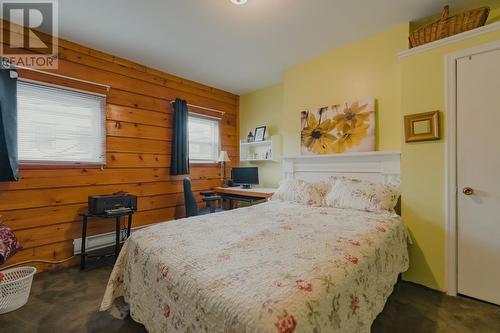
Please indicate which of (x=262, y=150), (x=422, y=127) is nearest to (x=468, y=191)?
(x=422, y=127)

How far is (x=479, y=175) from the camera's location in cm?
182

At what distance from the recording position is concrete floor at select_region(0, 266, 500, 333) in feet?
5.14

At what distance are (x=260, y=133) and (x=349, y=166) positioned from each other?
1.72 m

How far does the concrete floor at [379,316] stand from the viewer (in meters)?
1.57

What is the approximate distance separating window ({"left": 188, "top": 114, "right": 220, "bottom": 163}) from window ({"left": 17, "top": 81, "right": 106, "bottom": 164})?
1.30 metres

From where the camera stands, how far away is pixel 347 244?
4.55 feet

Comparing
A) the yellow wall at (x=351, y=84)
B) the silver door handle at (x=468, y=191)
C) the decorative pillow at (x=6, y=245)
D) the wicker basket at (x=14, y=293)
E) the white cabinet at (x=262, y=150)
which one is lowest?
the wicker basket at (x=14, y=293)

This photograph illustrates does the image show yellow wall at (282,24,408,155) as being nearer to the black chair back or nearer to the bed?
the bed

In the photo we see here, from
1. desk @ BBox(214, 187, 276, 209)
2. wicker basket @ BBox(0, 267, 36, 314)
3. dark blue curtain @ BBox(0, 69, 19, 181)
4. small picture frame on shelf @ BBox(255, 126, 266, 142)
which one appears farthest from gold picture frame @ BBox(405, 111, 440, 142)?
dark blue curtain @ BBox(0, 69, 19, 181)

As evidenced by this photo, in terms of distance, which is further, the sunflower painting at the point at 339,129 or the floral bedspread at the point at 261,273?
the sunflower painting at the point at 339,129

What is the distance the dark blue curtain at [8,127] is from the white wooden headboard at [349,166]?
2938 mm

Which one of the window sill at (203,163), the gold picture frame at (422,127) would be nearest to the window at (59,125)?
the window sill at (203,163)

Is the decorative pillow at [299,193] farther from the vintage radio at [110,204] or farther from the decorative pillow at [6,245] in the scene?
the decorative pillow at [6,245]

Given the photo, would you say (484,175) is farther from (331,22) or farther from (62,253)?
(62,253)
